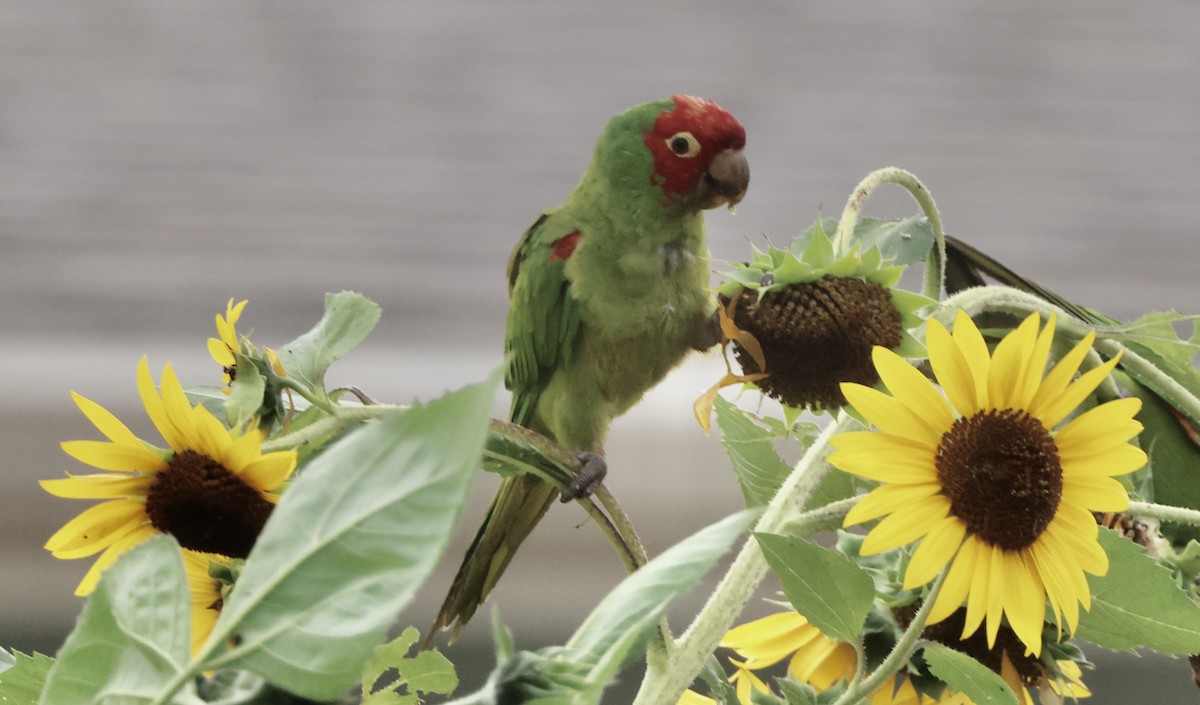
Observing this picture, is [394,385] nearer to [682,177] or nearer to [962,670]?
[682,177]

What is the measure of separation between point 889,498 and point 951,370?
1.2 inches

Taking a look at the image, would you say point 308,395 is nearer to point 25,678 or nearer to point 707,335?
point 25,678

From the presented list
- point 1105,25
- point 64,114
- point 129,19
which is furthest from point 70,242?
point 1105,25

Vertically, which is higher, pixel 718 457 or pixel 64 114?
pixel 64 114

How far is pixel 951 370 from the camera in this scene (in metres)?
0.25

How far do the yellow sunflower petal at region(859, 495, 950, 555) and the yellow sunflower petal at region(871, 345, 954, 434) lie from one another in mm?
17

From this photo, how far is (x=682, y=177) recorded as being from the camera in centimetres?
48

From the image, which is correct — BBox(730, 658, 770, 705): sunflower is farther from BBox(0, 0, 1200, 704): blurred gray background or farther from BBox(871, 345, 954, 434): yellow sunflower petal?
BBox(0, 0, 1200, 704): blurred gray background

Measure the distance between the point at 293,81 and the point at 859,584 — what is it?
1426 mm

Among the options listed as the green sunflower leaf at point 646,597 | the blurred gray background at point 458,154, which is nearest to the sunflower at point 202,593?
the green sunflower leaf at point 646,597

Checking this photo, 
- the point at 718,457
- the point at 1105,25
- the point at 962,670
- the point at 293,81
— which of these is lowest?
the point at 718,457

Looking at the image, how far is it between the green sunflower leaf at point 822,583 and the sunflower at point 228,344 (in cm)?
13

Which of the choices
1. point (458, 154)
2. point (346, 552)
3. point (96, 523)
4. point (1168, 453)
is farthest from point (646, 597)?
point (458, 154)

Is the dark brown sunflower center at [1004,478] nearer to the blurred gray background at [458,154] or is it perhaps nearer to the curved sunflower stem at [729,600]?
the curved sunflower stem at [729,600]
